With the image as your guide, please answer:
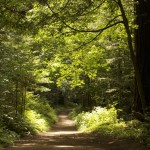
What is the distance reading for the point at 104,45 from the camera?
19672 mm

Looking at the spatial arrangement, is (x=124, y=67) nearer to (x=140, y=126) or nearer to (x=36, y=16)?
(x=140, y=126)

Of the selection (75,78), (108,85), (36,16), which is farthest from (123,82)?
(36,16)

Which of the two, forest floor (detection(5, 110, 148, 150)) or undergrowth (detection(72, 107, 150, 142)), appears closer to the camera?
forest floor (detection(5, 110, 148, 150))

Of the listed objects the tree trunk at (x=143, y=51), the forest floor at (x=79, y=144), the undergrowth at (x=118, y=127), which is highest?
the tree trunk at (x=143, y=51)

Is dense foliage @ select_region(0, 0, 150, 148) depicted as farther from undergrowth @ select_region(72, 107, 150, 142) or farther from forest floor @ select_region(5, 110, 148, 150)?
forest floor @ select_region(5, 110, 148, 150)

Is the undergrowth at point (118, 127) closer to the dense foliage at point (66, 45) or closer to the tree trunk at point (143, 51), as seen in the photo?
the dense foliage at point (66, 45)

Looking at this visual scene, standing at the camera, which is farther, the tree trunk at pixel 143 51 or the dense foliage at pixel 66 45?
the tree trunk at pixel 143 51

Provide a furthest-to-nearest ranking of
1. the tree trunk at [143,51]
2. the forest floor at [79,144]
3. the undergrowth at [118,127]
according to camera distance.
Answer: the tree trunk at [143,51], the undergrowth at [118,127], the forest floor at [79,144]

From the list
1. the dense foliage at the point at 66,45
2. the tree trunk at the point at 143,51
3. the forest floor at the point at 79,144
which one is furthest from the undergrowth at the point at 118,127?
the tree trunk at the point at 143,51

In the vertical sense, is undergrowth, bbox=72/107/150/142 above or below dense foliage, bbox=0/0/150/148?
below

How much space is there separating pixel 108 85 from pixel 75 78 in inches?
255

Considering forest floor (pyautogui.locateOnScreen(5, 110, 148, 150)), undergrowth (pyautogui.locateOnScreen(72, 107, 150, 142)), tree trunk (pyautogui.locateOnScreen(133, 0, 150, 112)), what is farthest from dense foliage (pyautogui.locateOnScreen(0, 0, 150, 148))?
forest floor (pyautogui.locateOnScreen(5, 110, 148, 150))

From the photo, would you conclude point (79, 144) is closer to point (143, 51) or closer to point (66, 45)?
point (143, 51)

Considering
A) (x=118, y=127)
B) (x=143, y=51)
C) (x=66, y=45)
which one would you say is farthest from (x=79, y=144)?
(x=66, y=45)
